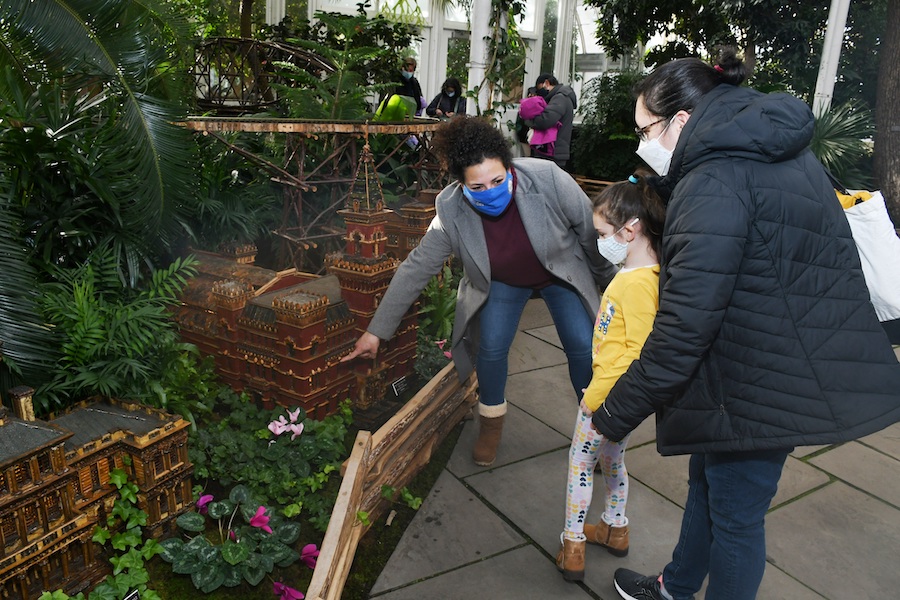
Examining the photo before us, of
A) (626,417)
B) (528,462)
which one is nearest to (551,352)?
(528,462)

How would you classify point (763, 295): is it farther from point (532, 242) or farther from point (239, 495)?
point (239, 495)

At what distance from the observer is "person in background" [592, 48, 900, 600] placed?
1969mm

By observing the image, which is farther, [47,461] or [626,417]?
[47,461]

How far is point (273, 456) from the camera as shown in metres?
3.53

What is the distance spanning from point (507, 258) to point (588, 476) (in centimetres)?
116

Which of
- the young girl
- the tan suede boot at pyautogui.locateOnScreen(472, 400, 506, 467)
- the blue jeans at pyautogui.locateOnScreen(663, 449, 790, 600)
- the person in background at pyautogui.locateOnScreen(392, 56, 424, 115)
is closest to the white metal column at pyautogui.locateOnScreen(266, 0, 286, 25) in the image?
the person in background at pyautogui.locateOnScreen(392, 56, 424, 115)

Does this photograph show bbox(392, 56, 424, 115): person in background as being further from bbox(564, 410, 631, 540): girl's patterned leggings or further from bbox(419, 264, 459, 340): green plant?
bbox(564, 410, 631, 540): girl's patterned leggings

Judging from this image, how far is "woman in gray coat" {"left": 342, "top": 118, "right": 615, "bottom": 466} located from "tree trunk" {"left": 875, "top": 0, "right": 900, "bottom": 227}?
7.45m

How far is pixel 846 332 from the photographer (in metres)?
2.05

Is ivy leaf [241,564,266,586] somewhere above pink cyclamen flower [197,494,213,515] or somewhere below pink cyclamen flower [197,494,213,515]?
below

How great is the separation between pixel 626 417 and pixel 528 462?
73.8 inches

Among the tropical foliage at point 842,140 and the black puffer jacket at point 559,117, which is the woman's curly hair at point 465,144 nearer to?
the black puffer jacket at point 559,117

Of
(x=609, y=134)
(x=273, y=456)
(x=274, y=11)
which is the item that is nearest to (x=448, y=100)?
(x=274, y=11)

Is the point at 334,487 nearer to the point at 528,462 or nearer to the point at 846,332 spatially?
the point at 528,462
